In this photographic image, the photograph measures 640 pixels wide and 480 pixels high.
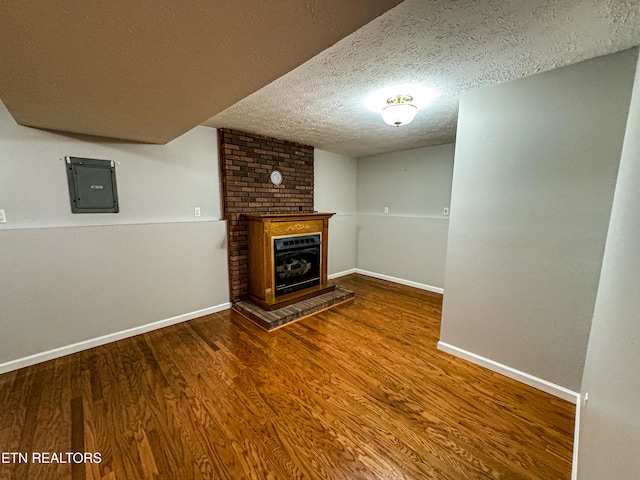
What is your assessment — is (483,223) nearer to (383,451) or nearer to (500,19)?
(500,19)

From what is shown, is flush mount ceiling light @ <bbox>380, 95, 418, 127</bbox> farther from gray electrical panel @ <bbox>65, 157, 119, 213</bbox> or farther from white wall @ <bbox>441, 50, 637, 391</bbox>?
gray electrical panel @ <bbox>65, 157, 119, 213</bbox>

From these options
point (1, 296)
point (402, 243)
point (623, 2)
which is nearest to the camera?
point (623, 2)

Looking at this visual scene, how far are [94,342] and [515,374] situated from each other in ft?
12.3

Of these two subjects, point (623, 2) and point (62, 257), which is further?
point (62, 257)

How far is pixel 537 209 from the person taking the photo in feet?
5.85

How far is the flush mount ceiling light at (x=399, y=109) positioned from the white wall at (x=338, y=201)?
Answer: 2244mm

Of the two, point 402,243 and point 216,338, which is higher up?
point 402,243

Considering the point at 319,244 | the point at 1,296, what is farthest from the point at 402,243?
the point at 1,296

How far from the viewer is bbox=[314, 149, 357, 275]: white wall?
4383 mm

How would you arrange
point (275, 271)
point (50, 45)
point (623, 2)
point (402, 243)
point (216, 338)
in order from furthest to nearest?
1. point (402, 243)
2. point (275, 271)
3. point (216, 338)
4. point (623, 2)
5. point (50, 45)

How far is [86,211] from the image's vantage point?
2.33 meters

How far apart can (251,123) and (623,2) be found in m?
2.75

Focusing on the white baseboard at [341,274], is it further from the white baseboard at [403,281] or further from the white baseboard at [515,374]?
the white baseboard at [515,374]

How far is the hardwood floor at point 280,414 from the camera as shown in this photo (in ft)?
4.37
